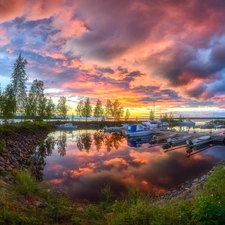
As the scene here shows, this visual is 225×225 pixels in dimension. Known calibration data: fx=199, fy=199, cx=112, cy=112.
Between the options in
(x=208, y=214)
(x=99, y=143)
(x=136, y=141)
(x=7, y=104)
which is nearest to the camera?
(x=208, y=214)

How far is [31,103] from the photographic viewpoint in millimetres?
50312

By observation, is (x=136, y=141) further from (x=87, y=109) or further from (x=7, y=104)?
(x=87, y=109)

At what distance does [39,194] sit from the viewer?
9820mm

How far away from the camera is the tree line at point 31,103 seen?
104 ft

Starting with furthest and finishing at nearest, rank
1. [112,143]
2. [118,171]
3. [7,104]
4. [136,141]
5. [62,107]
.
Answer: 1. [62,107]
2. [136,141]
3. [112,143]
4. [7,104]
5. [118,171]

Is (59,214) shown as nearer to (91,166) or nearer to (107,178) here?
(107,178)

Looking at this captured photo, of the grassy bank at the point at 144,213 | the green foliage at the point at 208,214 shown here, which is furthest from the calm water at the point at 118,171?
the green foliage at the point at 208,214

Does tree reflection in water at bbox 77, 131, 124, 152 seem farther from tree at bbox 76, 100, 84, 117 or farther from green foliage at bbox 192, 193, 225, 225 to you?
tree at bbox 76, 100, 84, 117

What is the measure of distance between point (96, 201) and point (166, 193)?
4636 mm

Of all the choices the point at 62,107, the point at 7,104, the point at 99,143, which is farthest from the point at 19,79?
the point at 62,107

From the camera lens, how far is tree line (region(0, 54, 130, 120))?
3162 cm

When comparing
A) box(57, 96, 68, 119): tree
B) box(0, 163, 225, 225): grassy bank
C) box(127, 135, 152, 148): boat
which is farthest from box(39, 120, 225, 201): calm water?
box(57, 96, 68, 119): tree

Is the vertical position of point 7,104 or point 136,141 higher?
point 7,104

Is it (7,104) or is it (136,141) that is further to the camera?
(136,141)
